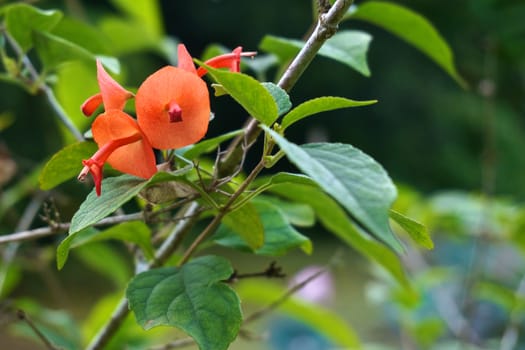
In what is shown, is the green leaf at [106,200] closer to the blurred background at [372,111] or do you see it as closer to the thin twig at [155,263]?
the thin twig at [155,263]

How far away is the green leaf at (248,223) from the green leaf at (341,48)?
0.08m

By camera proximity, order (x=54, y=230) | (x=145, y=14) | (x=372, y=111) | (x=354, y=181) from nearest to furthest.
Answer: (x=354, y=181) → (x=54, y=230) → (x=145, y=14) → (x=372, y=111)

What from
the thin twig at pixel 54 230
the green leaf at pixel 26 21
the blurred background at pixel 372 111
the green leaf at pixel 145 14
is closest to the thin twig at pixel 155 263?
the thin twig at pixel 54 230

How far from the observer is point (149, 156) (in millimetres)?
205

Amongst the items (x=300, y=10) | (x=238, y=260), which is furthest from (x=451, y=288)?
(x=300, y=10)

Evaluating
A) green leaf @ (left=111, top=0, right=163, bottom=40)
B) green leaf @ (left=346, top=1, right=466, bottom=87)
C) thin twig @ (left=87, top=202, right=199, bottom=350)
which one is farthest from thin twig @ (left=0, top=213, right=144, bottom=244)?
green leaf @ (left=111, top=0, right=163, bottom=40)

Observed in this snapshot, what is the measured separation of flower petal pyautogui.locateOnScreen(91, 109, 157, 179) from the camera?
20cm

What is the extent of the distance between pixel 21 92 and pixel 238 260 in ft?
3.94

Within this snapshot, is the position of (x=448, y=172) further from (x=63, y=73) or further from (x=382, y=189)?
(x=382, y=189)

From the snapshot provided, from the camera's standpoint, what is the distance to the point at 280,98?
209mm

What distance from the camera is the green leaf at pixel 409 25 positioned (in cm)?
35

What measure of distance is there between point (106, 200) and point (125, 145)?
17mm

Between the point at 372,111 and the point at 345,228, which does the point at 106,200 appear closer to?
the point at 345,228

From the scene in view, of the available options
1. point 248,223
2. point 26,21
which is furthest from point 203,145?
point 26,21
